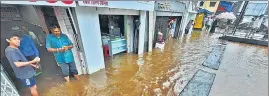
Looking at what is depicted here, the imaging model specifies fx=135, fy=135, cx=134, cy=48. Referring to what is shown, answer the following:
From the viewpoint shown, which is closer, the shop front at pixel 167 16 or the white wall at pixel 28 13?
the white wall at pixel 28 13

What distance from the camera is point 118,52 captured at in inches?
256

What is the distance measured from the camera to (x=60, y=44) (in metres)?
3.32

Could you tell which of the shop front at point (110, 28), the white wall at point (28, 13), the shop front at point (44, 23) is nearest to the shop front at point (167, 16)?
the shop front at point (110, 28)

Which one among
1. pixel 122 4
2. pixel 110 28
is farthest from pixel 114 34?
pixel 122 4

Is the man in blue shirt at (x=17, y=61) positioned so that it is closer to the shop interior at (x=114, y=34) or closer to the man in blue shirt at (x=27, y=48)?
the man in blue shirt at (x=27, y=48)

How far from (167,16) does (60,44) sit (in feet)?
25.3

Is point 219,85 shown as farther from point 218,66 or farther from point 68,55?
point 68,55

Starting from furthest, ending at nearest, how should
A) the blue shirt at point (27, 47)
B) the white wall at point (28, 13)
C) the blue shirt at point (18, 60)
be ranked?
1. the white wall at point (28, 13)
2. the blue shirt at point (27, 47)
3. the blue shirt at point (18, 60)

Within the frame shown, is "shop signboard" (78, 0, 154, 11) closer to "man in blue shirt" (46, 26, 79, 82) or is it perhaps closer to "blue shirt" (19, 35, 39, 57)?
"man in blue shirt" (46, 26, 79, 82)

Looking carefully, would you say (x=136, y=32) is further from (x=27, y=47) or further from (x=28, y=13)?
(x=27, y=47)

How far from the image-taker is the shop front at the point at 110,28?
13.2 ft

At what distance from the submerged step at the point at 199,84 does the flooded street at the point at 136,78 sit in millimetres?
174

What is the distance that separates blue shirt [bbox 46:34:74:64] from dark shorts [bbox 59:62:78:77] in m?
0.14

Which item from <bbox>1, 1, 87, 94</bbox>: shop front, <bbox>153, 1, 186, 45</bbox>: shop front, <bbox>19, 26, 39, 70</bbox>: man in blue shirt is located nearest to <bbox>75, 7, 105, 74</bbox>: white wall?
<bbox>1, 1, 87, 94</bbox>: shop front
